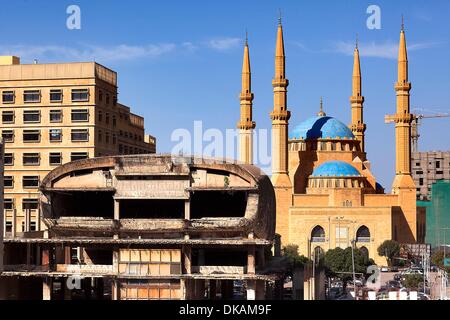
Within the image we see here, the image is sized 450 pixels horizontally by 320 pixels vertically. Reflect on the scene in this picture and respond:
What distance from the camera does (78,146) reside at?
266 feet

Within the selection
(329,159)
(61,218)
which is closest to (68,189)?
(61,218)

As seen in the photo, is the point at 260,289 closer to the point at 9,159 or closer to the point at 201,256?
the point at 201,256

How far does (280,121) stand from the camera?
111 metres

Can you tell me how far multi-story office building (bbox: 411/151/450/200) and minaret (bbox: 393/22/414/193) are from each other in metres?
77.4

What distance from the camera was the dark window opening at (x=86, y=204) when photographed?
68.1 meters

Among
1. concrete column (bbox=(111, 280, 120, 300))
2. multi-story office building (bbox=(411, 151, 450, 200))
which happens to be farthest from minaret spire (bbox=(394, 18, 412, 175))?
multi-story office building (bbox=(411, 151, 450, 200))

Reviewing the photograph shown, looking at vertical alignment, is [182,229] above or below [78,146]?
below

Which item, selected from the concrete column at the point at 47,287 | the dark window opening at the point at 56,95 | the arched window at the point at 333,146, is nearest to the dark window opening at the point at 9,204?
the dark window opening at the point at 56,95

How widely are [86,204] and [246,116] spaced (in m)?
47.1

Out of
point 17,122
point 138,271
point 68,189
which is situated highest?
point 17,122

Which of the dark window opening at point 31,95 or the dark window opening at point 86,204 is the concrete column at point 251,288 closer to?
the dark window opening at point 86,204
